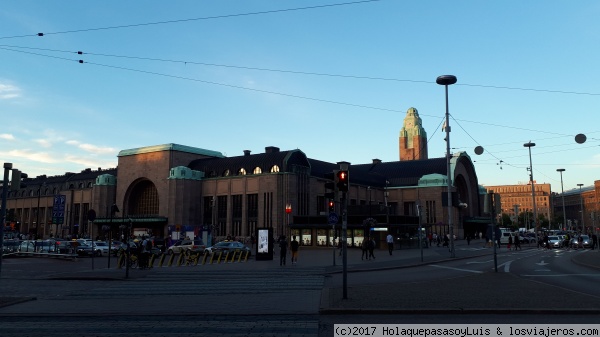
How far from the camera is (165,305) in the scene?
12836 mm

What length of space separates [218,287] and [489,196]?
13007 millimetres

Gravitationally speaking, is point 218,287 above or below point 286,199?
below

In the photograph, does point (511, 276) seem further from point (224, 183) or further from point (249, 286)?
point (224, 183)

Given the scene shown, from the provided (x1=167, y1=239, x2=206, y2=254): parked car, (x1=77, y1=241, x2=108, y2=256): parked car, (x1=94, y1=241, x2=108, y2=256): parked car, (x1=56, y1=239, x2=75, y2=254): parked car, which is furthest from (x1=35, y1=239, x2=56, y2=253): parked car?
(x1=167, y1=239, x2=206, y2=254): parked car

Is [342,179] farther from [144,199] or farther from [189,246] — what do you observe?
[144,199]

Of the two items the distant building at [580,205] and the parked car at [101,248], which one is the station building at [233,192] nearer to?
the parked car at [101,248]

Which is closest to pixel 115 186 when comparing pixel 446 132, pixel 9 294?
pixel 446 132

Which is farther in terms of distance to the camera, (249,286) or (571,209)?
(571,209)

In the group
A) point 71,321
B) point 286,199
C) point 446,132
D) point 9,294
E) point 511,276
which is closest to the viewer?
point 71,321

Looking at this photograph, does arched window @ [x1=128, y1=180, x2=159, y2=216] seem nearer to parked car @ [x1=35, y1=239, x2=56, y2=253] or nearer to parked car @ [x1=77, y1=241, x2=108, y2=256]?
parked car @ [x1=35, y1=239, x2=56, y2=253]

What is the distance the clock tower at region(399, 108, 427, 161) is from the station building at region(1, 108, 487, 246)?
55550mm

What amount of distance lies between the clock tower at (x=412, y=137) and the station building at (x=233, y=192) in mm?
55550

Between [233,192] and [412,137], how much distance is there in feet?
317

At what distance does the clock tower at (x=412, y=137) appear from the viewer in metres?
158
